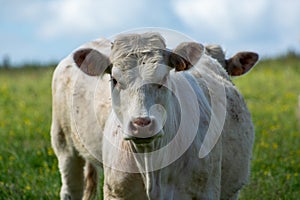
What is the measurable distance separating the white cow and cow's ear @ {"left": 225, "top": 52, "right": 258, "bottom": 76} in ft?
1.92

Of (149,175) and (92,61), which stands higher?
(92,61)

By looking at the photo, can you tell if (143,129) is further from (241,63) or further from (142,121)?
(241,63)

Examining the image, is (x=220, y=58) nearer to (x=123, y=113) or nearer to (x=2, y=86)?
(x=123, y=113)

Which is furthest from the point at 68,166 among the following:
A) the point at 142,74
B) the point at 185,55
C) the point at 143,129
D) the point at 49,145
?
the point at 143,129

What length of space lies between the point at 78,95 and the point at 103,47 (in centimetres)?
50

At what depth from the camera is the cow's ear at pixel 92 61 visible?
16.3 feet

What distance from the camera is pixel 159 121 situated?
454 centimetres

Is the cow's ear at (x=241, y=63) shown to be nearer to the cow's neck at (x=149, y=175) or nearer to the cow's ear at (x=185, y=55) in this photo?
the cow's ear at (x=185, y=55)

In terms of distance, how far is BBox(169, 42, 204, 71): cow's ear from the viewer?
4.88 m

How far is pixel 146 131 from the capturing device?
14.5ft

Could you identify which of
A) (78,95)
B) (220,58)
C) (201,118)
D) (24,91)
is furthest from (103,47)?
(24,91)

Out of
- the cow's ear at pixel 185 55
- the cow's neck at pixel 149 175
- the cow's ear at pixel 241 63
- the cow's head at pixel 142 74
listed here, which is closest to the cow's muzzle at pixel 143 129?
the cow's head at pixel 142 74

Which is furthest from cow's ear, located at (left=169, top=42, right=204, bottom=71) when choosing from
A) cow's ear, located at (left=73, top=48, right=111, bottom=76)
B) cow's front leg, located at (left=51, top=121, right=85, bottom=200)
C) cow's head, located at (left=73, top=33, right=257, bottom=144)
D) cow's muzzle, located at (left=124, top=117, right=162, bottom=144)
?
cow's front leg, located at (left=51, top=121, right=85, bottom=200)

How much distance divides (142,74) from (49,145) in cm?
523
